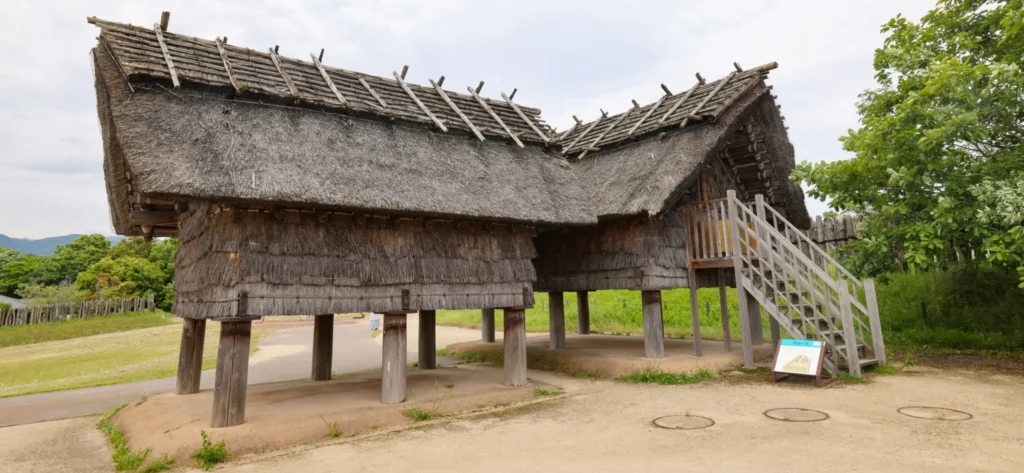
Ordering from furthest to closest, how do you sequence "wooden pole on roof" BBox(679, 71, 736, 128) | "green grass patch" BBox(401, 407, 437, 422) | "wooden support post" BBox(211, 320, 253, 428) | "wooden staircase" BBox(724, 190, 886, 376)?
"wooden pole on roof" BBox(679, 71, 736, 128) → "wooden staircase" BBox(724, 190, 886, 376) → "green grass patch" BBox(401, 407, 437, 422) → "wooden support post" BBox(211, 320, 253, 428)

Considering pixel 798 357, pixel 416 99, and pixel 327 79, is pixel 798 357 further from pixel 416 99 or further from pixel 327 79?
pixel 327 79

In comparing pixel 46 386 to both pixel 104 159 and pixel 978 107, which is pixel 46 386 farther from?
pixel 978 107

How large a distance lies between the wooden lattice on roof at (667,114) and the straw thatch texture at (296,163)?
3082mm

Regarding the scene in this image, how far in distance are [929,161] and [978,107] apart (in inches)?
46.5

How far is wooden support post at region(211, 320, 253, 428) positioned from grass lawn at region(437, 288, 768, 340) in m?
10.6

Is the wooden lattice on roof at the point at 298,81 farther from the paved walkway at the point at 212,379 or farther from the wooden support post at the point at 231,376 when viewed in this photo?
the paved walkway at the point at 212,379

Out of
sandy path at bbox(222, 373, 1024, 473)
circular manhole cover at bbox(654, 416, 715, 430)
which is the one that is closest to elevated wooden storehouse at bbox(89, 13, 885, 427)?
sandy path at bbox(222, 373, 1024, 473)

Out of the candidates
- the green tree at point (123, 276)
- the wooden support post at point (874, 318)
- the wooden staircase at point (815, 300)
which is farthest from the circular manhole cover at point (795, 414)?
the green tree at point (123, 276)

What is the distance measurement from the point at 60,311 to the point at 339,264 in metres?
41.5

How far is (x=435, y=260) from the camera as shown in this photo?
30.5 ft

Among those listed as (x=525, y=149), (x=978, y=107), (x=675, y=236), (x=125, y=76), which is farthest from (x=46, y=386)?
(x=978, y=107)

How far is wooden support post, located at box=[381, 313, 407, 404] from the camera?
8523 mm

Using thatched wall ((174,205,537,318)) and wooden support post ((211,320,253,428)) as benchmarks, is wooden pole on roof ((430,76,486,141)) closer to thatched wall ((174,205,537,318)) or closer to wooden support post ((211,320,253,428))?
thatched wall ((174,205,537,318))

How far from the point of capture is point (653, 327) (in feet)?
37.6
